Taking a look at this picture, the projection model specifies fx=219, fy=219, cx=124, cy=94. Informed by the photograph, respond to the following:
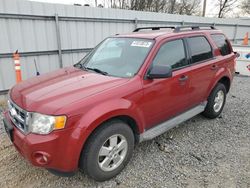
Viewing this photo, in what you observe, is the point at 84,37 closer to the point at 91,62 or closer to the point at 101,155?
the point at 91,62

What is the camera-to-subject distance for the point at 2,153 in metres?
3.45

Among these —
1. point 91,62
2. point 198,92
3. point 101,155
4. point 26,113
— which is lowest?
point 101,155

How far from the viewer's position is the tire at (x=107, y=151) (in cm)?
254

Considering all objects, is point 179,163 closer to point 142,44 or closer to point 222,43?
point 142,44

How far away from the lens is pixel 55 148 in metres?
2.30

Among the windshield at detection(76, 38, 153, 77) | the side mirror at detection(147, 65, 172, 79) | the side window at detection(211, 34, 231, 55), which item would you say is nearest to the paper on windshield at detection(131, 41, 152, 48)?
the windshield at detection(76, 38, 153, 77)

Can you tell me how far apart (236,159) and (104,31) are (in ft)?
19.6

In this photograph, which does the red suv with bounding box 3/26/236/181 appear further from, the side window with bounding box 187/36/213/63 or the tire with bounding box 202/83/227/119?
the tire with bounding box 202/83/227/119

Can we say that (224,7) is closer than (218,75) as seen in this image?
No

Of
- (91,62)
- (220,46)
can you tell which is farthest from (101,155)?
(220,46)

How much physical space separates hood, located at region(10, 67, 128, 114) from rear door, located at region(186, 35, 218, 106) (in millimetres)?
1526

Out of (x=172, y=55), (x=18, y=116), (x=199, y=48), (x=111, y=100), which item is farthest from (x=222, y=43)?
(x=18, y=116)

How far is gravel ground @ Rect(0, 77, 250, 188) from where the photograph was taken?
2.81 meters

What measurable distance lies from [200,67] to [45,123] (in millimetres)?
2799
